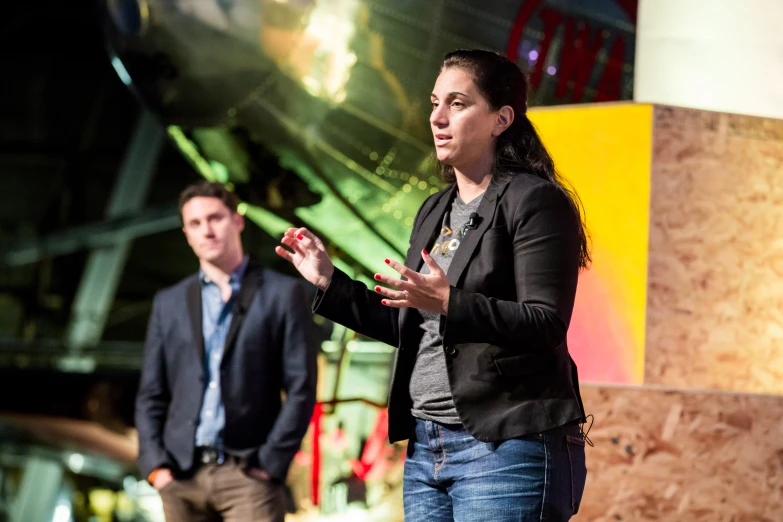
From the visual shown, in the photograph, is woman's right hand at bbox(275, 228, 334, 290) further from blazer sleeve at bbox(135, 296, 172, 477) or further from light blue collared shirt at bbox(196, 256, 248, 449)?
blazer sleeve at bbox(135, 296, 172, 477)

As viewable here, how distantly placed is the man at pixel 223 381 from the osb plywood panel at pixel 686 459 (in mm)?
1040

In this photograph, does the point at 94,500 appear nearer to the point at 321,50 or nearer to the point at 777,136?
the point at 321,50

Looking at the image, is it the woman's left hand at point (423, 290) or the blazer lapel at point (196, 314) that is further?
the blazer lapel at point (196, 314)

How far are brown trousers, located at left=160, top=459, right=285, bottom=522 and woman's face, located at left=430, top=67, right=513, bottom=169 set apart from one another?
1.57 m

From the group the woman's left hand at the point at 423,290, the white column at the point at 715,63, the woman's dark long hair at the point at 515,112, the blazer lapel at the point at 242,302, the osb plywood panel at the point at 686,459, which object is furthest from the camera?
the white column at the point at 715,63

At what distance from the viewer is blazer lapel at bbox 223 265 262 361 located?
10.5 feet

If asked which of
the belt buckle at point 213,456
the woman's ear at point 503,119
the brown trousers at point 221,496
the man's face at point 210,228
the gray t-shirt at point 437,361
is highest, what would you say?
the man's face at point 210,228

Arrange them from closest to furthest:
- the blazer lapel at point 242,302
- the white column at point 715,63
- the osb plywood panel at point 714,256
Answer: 1. the blazer lapel at point 242,302
2. the osb plywood panel at point 714,256
3. the white column at point 715,63

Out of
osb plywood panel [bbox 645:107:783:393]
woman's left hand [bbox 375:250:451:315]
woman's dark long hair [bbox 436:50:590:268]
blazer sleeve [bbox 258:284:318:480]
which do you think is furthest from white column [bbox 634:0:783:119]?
woman's left hand [bbox 375:250:451:315]

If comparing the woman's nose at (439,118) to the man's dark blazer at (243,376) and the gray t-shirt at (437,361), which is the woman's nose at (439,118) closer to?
the gray t-shirt at (437,361)

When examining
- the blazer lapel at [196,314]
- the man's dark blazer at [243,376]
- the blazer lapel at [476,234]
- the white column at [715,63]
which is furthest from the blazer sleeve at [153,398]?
the white column at [715,63]

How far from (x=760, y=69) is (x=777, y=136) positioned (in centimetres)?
30

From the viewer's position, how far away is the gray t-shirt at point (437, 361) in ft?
6.07

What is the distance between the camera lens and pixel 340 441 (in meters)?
6.01
